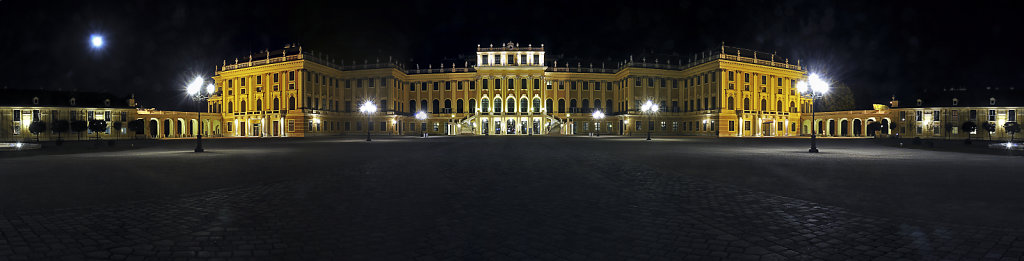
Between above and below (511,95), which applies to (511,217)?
below

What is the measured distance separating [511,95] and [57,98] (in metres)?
59.7

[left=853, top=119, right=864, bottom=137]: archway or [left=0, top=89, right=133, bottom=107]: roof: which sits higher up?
[left=0, top=89, right=133, bottom=107]: roof

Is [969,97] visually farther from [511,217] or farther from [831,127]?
[511,217]

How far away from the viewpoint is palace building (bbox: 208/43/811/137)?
2685 inches

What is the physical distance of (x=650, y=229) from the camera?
18.5ft

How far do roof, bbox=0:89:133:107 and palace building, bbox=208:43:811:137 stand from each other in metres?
14.6

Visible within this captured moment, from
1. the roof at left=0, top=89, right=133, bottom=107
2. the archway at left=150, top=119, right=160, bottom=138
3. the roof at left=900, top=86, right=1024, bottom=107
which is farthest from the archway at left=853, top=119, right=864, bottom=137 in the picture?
the roof at left=0, top=89, right=133, bottom=107

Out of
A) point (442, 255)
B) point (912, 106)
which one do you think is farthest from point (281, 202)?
point (912, 106)

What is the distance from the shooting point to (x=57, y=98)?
194 feet

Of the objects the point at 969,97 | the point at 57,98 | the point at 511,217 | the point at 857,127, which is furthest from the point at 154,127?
the point at 969,97

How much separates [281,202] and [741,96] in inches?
2793

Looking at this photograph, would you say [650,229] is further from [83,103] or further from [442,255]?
[83,103]

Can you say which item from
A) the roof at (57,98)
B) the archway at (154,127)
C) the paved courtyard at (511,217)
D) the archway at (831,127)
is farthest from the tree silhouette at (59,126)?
the archway at (831,127)

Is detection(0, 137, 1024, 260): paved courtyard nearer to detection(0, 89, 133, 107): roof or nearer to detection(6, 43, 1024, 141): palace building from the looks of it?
detection(6, 43, 1024, 141): palace building
